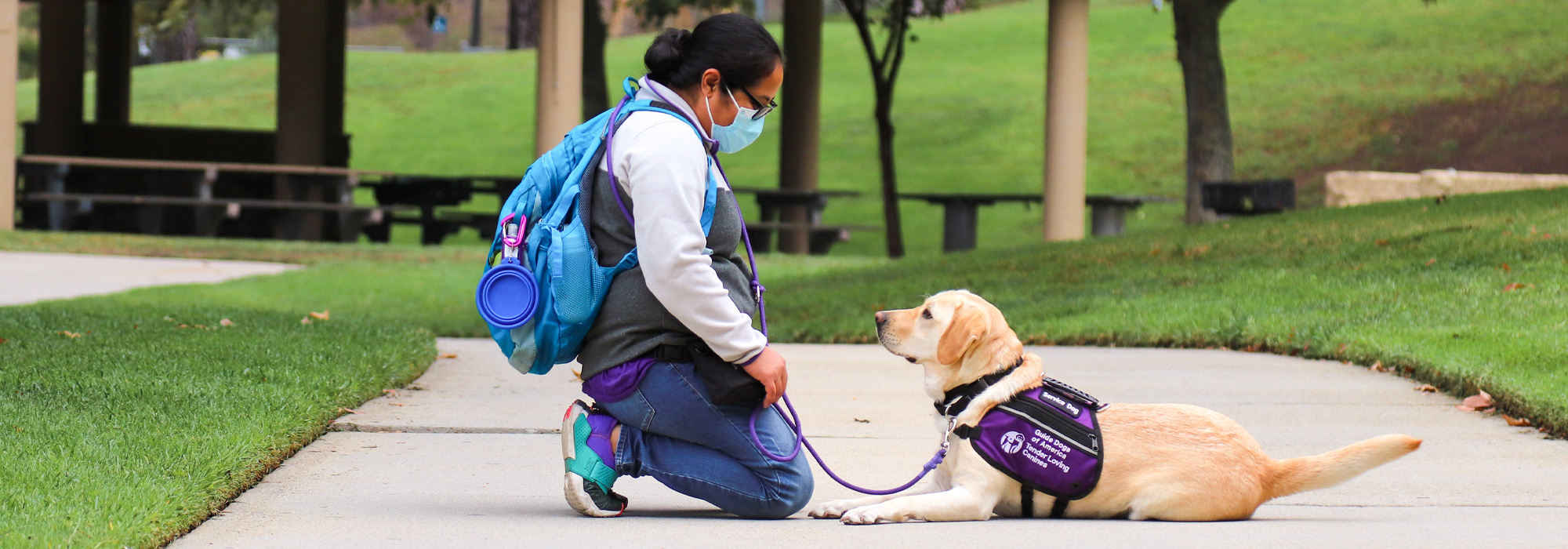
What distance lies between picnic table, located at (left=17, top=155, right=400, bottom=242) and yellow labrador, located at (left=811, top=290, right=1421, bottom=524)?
15.4 m

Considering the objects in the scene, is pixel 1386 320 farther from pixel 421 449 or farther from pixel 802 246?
pixel 802 246

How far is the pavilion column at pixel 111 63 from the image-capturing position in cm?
2633

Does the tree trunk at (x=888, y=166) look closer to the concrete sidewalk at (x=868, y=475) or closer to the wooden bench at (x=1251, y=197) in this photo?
the wooden bench at (x=1251, y=197)

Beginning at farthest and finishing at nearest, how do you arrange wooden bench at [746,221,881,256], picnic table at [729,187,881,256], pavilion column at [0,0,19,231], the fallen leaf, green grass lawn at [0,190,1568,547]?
1. wooden bench at [746,221,881,256]
2. picnic table at [729,187,881,256]
3. pavilion column at [0,0,19,231]
4. the fallen leaf
5. green grass lawn at [0,190,1568,547]

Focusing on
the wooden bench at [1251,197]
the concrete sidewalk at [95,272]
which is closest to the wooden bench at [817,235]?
the wooden bench at [1251,197]

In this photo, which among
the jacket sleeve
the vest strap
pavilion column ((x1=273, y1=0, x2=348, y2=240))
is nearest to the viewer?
the jacket sleeve

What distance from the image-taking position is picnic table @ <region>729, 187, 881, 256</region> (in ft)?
66.2

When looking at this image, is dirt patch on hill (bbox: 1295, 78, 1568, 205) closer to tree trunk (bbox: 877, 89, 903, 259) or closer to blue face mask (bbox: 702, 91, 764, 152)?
tree trunk (bbox: 877, 89, 903, 259)

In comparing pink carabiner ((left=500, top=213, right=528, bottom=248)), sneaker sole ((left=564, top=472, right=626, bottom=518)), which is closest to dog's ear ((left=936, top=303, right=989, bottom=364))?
sneaker sole ((left=564, top=472, right=626, bottom=518))

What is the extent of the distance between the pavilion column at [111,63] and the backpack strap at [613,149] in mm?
25243

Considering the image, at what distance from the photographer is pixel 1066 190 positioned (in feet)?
52.2

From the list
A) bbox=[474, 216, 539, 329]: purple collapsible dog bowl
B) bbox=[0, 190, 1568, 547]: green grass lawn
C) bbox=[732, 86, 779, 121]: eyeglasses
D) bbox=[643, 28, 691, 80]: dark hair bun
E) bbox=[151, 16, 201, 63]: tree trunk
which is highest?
bbox=[151, 16, 201, 63]: tree trunk

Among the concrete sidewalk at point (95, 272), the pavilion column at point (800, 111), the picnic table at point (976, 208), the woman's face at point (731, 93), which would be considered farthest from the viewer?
the pavilion column at point (800, 111)

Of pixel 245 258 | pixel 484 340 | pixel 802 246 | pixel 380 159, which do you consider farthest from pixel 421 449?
pixel 380 159
